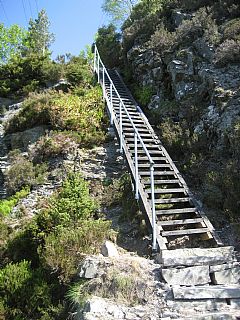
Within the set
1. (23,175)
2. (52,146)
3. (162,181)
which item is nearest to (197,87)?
(162,181)

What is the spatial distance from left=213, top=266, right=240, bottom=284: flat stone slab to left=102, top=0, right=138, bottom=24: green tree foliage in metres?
23.8

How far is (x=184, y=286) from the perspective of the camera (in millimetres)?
4773

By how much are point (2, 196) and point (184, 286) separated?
6344 mm

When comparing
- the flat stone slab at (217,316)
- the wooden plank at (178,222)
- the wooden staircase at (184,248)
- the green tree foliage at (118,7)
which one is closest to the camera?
the flat stone slab at (217,316)

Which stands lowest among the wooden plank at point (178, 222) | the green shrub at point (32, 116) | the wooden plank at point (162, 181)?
the wooden plank at point (178, 222)

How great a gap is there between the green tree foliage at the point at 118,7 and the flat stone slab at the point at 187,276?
2381 centimetres

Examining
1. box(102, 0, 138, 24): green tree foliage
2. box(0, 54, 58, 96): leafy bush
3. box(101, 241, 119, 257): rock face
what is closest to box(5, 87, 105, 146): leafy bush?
box(0, 54, 58, 96): leafy bush

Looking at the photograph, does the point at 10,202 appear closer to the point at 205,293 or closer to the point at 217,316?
the point at 205,293

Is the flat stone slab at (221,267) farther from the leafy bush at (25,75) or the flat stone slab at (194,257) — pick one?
the leafy bush at (25,75)

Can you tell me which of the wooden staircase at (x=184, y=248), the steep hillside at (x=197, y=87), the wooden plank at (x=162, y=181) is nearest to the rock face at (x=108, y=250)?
the wooden staircase at (x=184, y=248)

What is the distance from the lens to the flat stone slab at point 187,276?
479cm

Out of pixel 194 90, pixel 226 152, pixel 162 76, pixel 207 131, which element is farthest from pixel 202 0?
pixel 226 152

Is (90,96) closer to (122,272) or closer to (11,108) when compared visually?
(11,108)

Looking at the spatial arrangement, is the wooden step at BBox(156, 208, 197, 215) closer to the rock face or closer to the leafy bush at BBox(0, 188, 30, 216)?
the rock face
